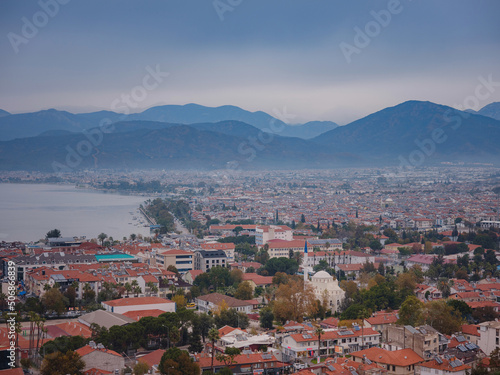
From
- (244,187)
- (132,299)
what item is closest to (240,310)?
(132,299)

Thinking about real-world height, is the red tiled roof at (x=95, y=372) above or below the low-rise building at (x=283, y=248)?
above

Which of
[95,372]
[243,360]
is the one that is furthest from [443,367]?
[95,372]

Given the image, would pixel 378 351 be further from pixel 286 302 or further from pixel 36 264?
pixel 36 264

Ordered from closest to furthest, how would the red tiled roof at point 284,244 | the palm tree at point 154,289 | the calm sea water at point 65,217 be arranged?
the palm tree at point 154,289, the red tiled roof at point 284,244, the calm sea water at point 65,217

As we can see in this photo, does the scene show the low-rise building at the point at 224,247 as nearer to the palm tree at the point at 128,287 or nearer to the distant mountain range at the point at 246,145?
the palm tree at the point at 128,287

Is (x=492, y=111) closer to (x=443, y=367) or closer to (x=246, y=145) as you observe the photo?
(x=246, y=145)

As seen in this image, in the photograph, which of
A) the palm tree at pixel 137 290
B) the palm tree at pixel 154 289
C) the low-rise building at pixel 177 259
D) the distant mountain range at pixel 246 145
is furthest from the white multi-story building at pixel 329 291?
the distant mountain range at pixel 246 145

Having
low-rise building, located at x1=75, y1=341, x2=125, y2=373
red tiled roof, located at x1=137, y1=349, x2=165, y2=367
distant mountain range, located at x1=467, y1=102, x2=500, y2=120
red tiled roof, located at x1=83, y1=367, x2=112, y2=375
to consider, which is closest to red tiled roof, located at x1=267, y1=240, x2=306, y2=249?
red tiled roof, located at x1=137, y1=349, x2=165, y2=367
